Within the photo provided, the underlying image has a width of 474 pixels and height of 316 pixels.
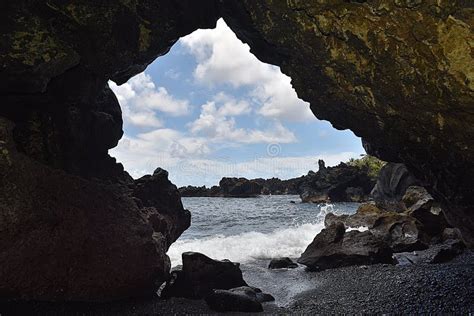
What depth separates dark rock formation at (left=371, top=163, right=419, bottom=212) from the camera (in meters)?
40.8

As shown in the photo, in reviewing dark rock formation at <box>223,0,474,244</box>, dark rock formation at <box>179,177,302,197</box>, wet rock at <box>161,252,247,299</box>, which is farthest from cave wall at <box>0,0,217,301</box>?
dark rock formation at <box>179,177,302,197</box>

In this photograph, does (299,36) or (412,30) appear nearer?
(412,30)

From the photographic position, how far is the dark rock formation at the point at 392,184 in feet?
134

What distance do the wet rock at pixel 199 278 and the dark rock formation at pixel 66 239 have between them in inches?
22.5

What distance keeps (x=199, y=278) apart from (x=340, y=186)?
255 ft

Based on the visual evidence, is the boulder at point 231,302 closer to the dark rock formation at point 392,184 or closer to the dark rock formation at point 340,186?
the dark rock formation at point 392,184

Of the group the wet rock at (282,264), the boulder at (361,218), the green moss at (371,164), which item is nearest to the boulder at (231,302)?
the wet rock at (282,264)

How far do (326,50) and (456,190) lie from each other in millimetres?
5577

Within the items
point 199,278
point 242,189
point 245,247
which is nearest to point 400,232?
point 245,247

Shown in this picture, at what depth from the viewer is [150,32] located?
11766 millimetres

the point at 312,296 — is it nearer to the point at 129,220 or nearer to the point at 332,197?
the point at 129,220

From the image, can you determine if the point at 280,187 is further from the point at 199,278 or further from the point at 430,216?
the point at 199,278

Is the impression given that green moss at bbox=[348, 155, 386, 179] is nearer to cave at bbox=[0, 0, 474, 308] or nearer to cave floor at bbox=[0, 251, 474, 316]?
cave floor at bbox=[0, 251, 474, 316]

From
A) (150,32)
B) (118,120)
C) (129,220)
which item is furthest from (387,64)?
(118,120)
